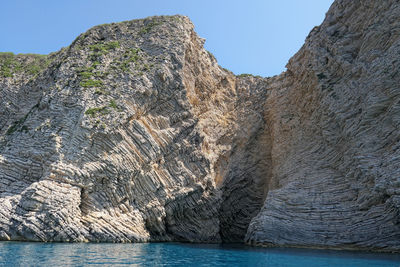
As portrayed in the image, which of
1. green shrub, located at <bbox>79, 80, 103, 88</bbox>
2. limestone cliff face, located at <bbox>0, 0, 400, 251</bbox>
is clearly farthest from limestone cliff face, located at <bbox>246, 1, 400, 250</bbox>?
green shrub, located at <bbox>79, 80, 103, 88</bbox>

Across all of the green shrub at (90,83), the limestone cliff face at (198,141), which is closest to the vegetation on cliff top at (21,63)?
the limestone cliff face at (198,141)

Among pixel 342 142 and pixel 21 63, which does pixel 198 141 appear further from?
pixel 21 63

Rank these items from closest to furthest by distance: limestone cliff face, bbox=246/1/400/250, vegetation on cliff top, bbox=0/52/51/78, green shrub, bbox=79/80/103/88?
limestone cliff face, bbox=246/1/400/250 < green shrub, bbox=79/80/103/88 < vegetation on cliff top, bbox=0/52/51/78

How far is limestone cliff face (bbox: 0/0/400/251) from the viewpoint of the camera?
21625 millimetres

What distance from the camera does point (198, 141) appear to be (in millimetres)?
31422

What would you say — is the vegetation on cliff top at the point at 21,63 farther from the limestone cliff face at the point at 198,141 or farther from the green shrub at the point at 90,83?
the green shrub at the point at 90,83

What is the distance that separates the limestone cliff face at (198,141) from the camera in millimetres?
21625

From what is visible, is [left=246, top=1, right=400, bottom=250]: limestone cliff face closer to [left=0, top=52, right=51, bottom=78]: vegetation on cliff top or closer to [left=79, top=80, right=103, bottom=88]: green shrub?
[left=79, top=80, right=103, bottom=88]: green shrub

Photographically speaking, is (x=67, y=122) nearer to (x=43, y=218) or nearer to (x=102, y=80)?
(x=102, y=80)

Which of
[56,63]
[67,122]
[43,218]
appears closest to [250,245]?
[43,218]

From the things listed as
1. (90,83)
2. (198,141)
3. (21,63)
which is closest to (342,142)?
(198,141)

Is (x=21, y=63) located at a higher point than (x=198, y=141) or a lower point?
higher

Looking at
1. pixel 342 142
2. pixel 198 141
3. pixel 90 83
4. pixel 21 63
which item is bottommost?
pixel 342 142

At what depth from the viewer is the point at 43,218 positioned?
822 inches
